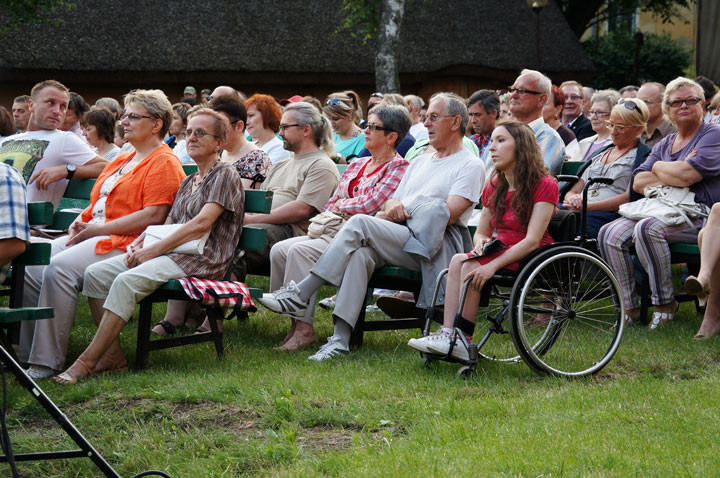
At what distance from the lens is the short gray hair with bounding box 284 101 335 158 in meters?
7.66

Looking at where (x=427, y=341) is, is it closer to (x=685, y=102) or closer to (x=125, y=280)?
(x=125, y=280)

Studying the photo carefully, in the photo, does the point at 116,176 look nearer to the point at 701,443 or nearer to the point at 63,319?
the point at 63,319

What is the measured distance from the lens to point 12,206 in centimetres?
548

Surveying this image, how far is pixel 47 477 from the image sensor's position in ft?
15.1

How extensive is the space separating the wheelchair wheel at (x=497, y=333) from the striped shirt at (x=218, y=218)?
1.76m

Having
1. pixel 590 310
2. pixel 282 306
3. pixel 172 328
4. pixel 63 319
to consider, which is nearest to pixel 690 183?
pixel 590 310

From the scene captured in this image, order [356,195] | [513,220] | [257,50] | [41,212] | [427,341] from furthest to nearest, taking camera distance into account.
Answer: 1. [257,50]
2. [356,195]
3. [41,212]
4. [513,220]
5. [427,341]

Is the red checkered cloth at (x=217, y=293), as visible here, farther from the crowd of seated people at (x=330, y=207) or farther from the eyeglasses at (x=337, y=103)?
the eyeglasses at (x=337, y=103)

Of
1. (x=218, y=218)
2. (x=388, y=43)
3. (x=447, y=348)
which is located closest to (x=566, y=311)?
(x=447, y=348)

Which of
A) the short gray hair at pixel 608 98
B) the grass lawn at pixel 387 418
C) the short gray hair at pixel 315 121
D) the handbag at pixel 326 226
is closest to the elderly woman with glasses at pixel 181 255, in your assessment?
the grass lawn at pixel 387 418

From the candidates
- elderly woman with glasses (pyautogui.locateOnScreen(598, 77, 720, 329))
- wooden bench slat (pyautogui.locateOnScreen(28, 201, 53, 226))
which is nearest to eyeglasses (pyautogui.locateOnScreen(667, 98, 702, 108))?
elderly woman with glasses (pyautogui.locateOnScreen(598, 77, 720, 329))

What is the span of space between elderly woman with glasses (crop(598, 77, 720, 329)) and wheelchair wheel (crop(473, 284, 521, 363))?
3.80 ft

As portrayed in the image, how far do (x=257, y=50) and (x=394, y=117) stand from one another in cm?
1996

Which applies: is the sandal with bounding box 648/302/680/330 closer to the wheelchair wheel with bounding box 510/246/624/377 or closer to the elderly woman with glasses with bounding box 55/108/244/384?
the wheelchair wheel with bounding box 510/246/624/377
